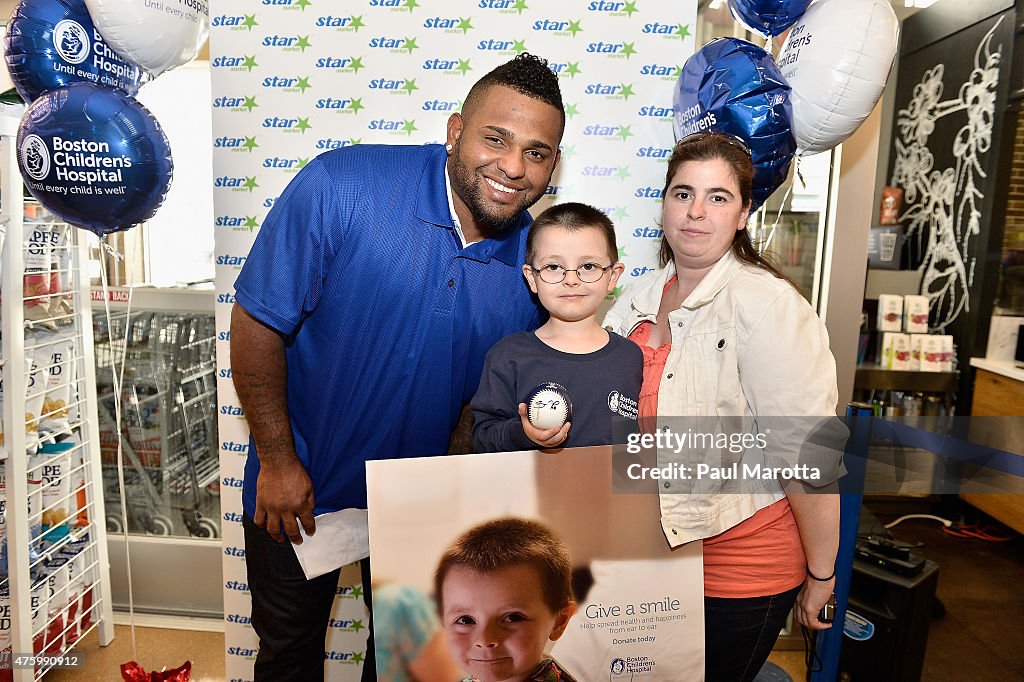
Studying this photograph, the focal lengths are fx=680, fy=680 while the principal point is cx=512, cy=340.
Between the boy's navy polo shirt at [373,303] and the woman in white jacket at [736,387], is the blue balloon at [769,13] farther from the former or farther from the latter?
the boy's navy polo shirt at [373,303]

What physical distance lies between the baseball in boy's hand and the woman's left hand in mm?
742

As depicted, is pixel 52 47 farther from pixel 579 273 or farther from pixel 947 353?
pixel 947 353

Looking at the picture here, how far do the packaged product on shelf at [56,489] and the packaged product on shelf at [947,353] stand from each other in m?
5.01

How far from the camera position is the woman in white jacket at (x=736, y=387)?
4.57 feet

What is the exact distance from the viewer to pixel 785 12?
6.13 feet

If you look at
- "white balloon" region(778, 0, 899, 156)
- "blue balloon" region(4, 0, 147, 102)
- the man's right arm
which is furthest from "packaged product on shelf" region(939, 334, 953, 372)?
"blue balloon" region(4, 0, 147, 102)

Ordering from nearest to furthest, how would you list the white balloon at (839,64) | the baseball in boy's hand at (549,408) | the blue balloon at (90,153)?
the baseball in boy's hand at (549,408)
the white balloon at (839,64)
the blue balloon at (90,153)

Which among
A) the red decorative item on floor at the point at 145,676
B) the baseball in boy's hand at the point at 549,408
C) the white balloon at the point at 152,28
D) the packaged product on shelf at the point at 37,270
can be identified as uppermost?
the white balloon at the point at 152,28

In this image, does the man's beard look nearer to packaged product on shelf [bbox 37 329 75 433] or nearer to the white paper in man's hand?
the white paper in man's hand

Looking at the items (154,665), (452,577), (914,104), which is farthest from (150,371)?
(914,104)

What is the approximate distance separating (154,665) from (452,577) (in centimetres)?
210

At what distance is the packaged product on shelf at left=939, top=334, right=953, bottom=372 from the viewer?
4.54 meters

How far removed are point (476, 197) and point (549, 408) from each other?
592mm

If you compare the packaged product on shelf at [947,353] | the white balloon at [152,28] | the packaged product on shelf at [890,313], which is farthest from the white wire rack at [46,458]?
the packaged product on shelf at [947,353]
